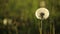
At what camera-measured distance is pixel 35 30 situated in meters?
2.35

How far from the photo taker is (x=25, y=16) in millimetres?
2391

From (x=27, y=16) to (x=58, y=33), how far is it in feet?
1.63

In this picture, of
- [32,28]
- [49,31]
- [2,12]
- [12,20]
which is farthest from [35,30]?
[2,12]

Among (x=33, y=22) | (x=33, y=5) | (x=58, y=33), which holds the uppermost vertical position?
(x=33, y=5)

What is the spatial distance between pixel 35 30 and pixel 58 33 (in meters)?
0.32

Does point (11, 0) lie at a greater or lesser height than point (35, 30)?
greater

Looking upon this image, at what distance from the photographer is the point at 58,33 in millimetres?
2328

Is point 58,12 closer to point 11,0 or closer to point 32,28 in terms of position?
point 32,28

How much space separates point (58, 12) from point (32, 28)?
1.41ft

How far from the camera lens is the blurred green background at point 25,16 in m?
2.34

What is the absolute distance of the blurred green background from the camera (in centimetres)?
234

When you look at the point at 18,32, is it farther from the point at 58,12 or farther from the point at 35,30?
the point at 58,12

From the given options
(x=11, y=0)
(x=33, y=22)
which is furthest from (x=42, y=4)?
(x=11, y=0)

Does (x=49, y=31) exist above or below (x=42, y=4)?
below
